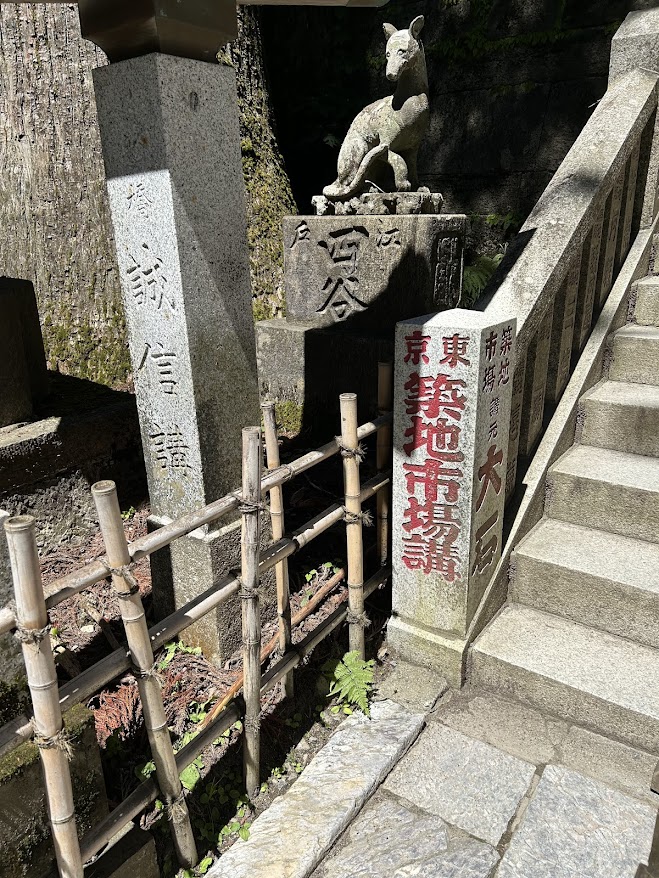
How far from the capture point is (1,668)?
1767 mm

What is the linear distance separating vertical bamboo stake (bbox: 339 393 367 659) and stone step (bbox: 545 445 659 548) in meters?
1.08

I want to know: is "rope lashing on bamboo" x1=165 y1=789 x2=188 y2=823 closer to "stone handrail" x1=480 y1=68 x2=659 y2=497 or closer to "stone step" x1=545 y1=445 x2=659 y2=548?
"stone handrail" x1=480 y1=68 x2=659 y2=497

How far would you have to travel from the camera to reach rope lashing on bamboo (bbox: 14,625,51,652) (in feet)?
5.44

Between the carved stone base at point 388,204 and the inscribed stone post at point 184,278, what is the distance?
168cm

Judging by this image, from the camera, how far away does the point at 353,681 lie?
2867 millimetres

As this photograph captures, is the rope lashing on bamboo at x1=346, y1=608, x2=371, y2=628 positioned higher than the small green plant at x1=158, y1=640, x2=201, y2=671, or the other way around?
the rope lashing on bamboo at x1=346, y1=608, x2=371, y2=628

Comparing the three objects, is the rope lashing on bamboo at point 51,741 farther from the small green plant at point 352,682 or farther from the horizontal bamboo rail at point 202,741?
the small green plant at point 352,682

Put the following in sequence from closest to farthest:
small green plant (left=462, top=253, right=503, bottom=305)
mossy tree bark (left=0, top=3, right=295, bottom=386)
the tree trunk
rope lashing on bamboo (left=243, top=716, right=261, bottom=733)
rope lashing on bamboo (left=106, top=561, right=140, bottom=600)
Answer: rope lashing on bamboo (left=106, top=561, right=140, bottom=600), rope lashing on bamboo (left=243, top=716, right=261, bottom=733), mossy tree bark (left=0, top=3, right=295, bottom=386), the tree trunk, small green plant (left=462, top=253, right=503, bottom=305)

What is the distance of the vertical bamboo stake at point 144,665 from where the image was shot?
6.03 ft

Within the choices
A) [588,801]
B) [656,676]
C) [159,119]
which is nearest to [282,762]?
[588,801]

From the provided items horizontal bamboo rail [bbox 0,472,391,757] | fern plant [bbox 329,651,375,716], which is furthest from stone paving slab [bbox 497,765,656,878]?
horizontal bamboo rail [bbox 0,472,391,757]

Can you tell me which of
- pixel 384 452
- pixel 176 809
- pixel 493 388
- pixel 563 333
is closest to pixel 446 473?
pixel 493 388

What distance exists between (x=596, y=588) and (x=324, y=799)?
1.48 m

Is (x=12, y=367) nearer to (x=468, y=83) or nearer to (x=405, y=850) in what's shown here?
(x=405, y=850)
